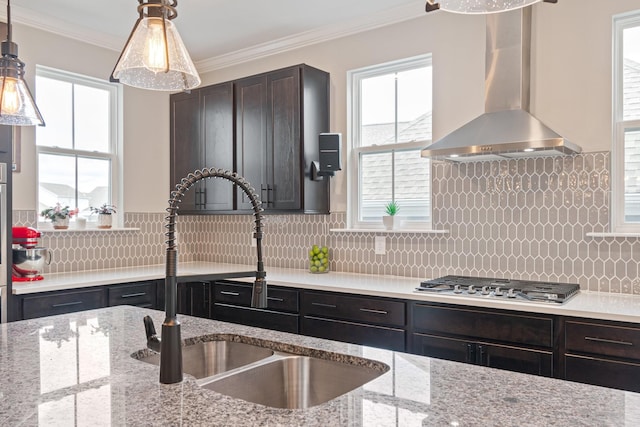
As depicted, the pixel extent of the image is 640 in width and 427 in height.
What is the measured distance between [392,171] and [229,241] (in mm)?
1836

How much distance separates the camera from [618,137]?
9.51ft

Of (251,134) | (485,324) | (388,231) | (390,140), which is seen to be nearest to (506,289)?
(485,324)

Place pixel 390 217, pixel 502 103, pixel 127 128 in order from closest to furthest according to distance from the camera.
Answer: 1. pixel 502 103
2. pixel 390 217
3. pixel 127 128

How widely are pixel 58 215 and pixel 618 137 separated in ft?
12.9

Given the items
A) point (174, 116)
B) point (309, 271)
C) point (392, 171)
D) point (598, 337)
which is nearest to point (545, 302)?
point (598, 337)

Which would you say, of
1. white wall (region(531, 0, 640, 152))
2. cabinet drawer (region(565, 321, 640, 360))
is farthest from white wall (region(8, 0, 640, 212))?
cabinet drawer (region(565, 321, 640, 360))

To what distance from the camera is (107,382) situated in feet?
4.20

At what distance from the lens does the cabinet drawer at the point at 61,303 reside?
3074 millimetres

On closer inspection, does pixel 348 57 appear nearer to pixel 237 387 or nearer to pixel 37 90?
pixel 37 90

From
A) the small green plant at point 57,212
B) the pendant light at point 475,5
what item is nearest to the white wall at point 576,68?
the pendant light at point 475,5

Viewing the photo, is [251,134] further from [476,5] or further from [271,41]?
[476,5]

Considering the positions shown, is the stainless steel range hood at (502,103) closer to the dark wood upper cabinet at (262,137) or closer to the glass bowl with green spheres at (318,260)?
the dark wood upper cabinet at (262,137)

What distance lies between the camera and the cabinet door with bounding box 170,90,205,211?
14.6 feet

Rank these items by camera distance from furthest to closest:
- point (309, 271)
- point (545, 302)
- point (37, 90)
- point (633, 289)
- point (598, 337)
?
point (309, 271)
point (37, 90)
point (633, 289)
point (545, 302)
point (598, 337)
